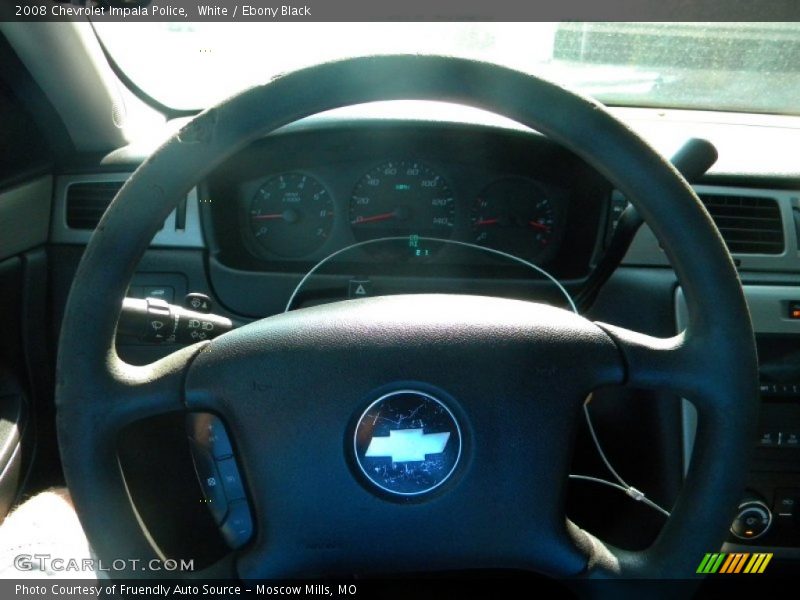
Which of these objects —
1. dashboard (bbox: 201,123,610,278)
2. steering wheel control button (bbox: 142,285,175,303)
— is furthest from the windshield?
steering wheel control button (bbox: 142,285,175,303)

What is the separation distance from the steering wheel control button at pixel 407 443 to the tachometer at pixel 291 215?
99cm

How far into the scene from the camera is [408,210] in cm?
198

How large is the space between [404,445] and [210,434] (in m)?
0.33

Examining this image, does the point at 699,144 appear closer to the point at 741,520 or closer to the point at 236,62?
the point at 741,520

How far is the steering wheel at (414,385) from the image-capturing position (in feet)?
3.22

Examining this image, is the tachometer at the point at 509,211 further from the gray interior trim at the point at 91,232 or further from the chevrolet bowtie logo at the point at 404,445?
the chevrolet bowtie logo at the point at 404,445

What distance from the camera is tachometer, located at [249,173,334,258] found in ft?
6.49

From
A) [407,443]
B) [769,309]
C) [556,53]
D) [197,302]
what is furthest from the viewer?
[556,53]

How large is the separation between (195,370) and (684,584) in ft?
2.16

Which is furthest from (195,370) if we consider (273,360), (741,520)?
(741,520)

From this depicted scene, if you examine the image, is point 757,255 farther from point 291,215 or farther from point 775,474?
point 291,215

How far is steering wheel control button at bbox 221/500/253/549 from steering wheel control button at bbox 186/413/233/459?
76 millimetres

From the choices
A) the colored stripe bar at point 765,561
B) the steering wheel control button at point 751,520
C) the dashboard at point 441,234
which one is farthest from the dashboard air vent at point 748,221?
the colored stripe bar at point 765,561

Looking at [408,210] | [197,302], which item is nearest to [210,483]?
[197,302]
